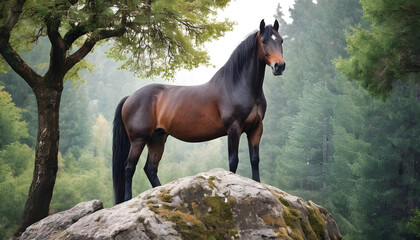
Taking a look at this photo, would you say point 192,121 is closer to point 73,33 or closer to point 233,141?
point 233,141

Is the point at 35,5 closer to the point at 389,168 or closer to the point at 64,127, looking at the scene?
the point at 389,168

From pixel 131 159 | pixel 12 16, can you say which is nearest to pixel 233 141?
pixel 131 159

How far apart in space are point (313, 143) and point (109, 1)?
1862cm

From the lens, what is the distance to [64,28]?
7.91 m

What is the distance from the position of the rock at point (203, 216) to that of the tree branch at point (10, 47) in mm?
4330

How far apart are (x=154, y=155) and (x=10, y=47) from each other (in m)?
3.64

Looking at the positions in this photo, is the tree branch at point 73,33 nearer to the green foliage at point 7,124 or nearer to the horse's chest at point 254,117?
the horse's chest at point 254,117

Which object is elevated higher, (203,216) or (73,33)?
(73,33)

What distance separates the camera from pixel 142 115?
6211mm

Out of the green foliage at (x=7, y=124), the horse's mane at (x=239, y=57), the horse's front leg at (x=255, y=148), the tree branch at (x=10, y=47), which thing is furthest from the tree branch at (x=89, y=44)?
the green foliage at (x=7, y=124)

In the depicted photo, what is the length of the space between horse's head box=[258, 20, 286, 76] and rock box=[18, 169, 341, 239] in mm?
1579

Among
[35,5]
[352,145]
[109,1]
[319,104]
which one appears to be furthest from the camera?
[319,104]

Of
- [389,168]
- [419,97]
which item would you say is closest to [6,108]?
[389,168]

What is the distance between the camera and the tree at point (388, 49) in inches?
335
